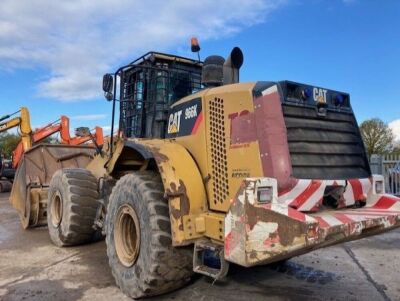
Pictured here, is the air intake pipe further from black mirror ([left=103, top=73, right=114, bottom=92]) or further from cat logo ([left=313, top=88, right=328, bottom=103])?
black mirror ([left=103, top=73, right=114, bottom=92])

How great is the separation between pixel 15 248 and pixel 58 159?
278 centimetres

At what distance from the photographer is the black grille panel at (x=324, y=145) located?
13.6ft

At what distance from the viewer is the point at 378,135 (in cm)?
4022

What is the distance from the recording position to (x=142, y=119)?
5871 millimetres

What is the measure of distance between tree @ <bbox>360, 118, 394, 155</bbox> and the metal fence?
1015 inches

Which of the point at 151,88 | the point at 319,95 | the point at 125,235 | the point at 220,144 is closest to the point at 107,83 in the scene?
the point at 151,88

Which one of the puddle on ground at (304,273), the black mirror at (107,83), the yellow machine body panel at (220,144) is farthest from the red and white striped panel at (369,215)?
the black mirror at (107,83)

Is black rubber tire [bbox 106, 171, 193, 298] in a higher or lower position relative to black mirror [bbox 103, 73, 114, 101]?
lower

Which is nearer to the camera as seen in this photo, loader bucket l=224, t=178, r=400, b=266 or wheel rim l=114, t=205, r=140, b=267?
loader bucket l=224, t=178, r=400, b=266

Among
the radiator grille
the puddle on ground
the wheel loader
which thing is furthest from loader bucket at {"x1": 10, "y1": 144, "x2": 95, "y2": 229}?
the radiator grille

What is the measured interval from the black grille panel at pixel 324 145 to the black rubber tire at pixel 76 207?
155 inches

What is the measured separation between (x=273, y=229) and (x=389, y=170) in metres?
12.4

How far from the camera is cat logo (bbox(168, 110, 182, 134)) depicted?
5.06 metres

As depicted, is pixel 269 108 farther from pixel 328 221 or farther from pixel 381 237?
pixel 381 237
